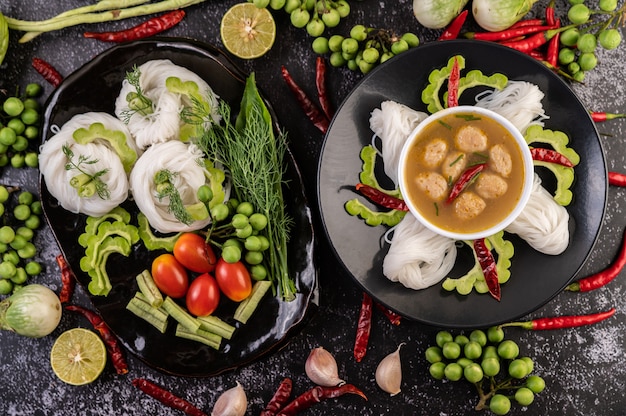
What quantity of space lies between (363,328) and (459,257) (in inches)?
28.5

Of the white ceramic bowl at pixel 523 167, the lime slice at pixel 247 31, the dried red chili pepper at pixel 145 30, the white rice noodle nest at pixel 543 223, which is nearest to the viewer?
the white ceramic bowl at pixel 523 167

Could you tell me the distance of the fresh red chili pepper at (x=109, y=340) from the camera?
3.60 m

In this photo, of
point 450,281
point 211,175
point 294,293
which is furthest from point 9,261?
point 450,281

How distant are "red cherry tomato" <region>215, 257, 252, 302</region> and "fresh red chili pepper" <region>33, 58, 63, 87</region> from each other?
1.46m

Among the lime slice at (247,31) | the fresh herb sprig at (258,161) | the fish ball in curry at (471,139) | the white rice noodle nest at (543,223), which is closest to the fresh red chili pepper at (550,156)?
the white rice noodle nest at (543,223)

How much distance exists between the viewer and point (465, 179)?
2977mm

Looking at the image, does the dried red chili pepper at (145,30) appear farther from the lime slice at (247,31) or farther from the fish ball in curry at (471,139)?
the fish ball in curry at (471,139)

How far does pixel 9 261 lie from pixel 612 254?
347 centimetres

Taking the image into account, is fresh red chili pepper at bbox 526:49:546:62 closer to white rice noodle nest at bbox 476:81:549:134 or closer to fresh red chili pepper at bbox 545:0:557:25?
fresh red chili pepper at bbox 545:0:557:25

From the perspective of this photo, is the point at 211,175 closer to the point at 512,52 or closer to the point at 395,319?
the point at 395,319

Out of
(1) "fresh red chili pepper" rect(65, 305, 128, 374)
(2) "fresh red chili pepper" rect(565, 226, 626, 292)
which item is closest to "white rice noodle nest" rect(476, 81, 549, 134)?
(2) "fresh red chili pepper" rect(565, 226, 626, 292)

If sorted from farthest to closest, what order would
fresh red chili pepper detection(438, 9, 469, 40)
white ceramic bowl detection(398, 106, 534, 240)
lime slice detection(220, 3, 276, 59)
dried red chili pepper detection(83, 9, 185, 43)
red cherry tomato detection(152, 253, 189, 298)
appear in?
dried red chili pepper detection(83, 9, 185, 43) → lime slice detection(220, 3, 276, 59) → fresh red chili pepper detection(438, 9, 469, 40) → red cherry tomato detection(152, 253, 189, 298) → white ceramic bowl detection(398, 106, 534, 240)

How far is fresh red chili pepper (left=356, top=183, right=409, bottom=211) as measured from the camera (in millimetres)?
3127

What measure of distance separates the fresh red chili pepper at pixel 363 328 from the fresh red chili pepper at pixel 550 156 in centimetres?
119
